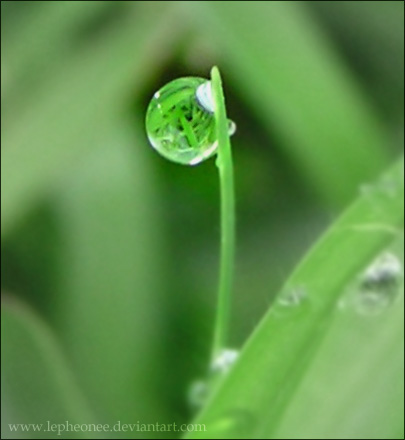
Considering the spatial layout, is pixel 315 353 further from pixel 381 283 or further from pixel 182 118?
pixel 182 118

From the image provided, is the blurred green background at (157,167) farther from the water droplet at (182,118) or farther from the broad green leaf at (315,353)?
the water droplet at (182,118)

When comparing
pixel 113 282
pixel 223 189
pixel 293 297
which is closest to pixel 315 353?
pixel 293 297

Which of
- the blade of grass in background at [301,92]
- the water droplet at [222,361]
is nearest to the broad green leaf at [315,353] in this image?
the water droplet at [222,361]

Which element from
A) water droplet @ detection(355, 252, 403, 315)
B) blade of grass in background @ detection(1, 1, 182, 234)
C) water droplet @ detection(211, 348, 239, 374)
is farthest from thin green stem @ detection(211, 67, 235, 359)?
blade of grass in background @ detection(1, 1, 182, 234)

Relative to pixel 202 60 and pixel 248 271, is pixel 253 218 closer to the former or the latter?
pixel 248 271

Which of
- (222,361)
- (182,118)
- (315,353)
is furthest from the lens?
(222,361)

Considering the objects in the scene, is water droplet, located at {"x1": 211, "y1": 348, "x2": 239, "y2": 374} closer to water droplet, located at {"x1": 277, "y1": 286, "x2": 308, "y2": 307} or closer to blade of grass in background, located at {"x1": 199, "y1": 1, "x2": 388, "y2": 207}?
water droplet, located at {"x1": 277, "y1": 286, "x2": 308, "y2": 307}

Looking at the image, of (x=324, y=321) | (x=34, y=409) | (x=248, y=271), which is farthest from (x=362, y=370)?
(x=248, y=271)
